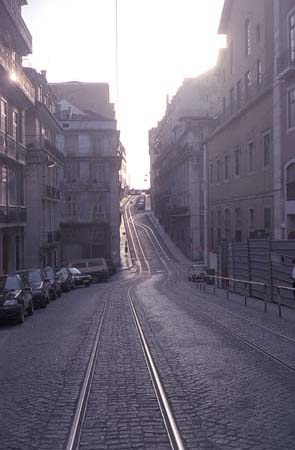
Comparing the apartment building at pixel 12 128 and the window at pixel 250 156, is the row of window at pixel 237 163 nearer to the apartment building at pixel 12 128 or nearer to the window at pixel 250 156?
the window at pixel 250 156

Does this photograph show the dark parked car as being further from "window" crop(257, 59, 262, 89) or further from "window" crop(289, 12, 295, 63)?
"window" crop(257, 59, 262, 89)

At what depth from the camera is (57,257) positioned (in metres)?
59.2

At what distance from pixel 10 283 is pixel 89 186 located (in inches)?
2111

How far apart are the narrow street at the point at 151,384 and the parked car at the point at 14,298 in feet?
1.77

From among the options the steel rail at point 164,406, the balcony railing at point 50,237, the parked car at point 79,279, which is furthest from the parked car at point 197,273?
the steel rail at point 164,406

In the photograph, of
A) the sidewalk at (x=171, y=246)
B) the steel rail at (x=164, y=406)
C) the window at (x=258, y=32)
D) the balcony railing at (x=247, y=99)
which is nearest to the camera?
the steel rail at (x=164, y=406)

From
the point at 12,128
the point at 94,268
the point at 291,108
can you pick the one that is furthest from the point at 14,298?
the point at 94,268

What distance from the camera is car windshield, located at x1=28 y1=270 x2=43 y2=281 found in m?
27.0

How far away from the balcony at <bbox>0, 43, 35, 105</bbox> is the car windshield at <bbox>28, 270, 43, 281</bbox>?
11.1m

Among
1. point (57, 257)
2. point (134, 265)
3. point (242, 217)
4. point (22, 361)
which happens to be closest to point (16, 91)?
point (242, 217)

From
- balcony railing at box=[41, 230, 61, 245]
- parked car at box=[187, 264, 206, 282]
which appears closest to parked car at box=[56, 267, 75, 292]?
balcony railing at box=[41, 230, 61, 245]

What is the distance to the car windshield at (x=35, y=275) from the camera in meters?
27.0

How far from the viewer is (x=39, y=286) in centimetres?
2567

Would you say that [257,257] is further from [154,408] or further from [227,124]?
[227,124]
